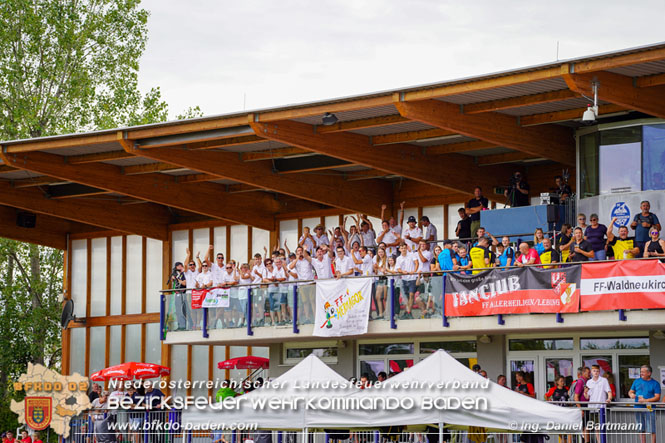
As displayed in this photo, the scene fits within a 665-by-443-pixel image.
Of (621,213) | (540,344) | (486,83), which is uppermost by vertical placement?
(486,83)

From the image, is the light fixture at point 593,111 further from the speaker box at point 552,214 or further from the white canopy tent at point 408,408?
the white canopy tent at point 408,408

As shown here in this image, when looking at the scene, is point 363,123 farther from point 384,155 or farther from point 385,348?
point 385,348

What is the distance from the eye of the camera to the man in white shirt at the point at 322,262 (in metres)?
26.2

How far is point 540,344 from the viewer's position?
24.9m

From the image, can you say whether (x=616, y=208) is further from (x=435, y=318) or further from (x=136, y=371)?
(x=136, y=371)

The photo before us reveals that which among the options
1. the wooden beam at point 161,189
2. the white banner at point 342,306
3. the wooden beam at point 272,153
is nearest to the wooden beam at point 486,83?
the white banner at point 342,306

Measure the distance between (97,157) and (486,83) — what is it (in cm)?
1215

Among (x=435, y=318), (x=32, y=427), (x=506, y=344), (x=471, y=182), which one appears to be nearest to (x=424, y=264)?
(x=435, y=318)

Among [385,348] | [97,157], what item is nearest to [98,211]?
[97,157]

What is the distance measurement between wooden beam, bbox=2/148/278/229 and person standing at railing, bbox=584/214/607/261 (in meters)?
14.0

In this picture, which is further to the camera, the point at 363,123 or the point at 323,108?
the point at 363,123

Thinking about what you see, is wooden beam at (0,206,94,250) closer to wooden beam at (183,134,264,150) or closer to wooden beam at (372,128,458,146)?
wooden beam at (183,134,264,150)

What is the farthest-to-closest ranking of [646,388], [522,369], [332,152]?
[332,152] < [522,369] < [646,388]

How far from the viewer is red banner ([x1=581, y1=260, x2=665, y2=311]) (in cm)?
2005
